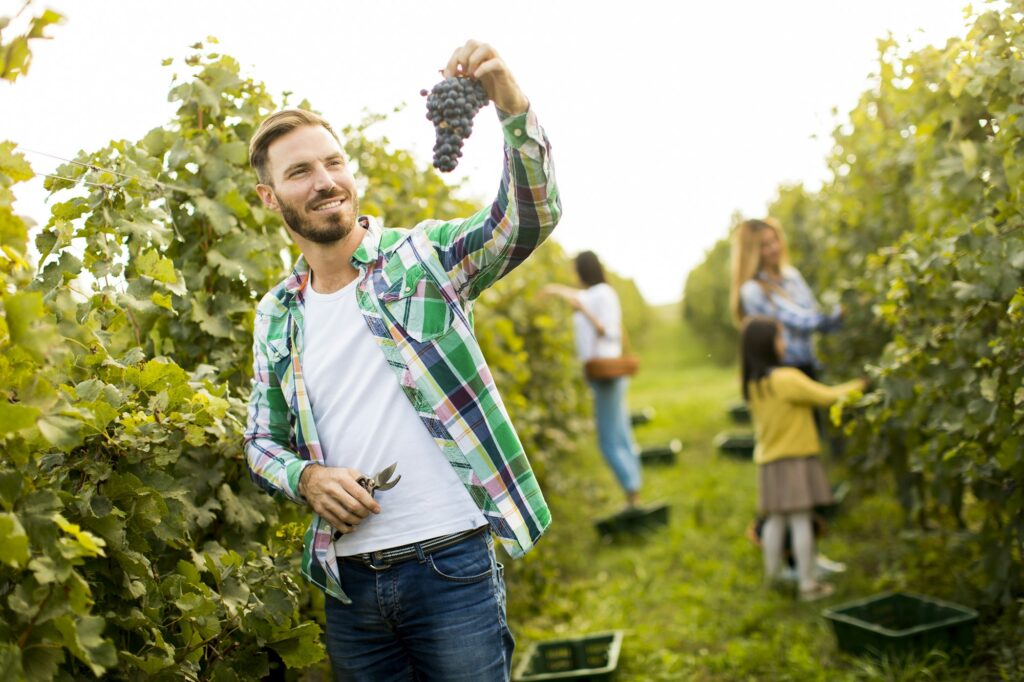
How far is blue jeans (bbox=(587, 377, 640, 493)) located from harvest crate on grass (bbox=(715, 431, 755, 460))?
6.16 ft

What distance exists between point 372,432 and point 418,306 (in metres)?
0.29

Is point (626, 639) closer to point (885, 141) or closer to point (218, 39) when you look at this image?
point (885, 141)

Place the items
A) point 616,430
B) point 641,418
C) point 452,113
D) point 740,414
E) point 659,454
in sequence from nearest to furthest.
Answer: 1. point 452,113
2. point 616,430
3. point 659,454
4. point 740,414
5. point 641,418

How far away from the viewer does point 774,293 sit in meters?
5.18

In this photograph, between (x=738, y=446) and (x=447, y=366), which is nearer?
(x=447, y=366)

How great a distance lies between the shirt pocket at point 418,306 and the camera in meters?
2.12

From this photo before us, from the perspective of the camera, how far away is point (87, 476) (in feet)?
6.61

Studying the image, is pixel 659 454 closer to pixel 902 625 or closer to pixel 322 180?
pixel 902 625

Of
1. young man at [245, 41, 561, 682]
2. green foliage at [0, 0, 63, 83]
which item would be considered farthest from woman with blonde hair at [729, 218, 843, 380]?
green foliage at [0, 0, 63, 83]

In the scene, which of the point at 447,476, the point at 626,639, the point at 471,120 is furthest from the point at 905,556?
the point at 471,120

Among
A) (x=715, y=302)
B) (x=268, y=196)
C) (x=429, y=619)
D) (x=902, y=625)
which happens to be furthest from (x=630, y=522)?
(x=715, y=302)

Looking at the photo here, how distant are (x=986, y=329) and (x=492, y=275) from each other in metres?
1.86

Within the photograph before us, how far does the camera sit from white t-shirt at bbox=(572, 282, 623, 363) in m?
6.46

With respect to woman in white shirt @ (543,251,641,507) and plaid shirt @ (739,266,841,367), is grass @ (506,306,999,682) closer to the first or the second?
woman in white shirt @ (543,251,641,507)
